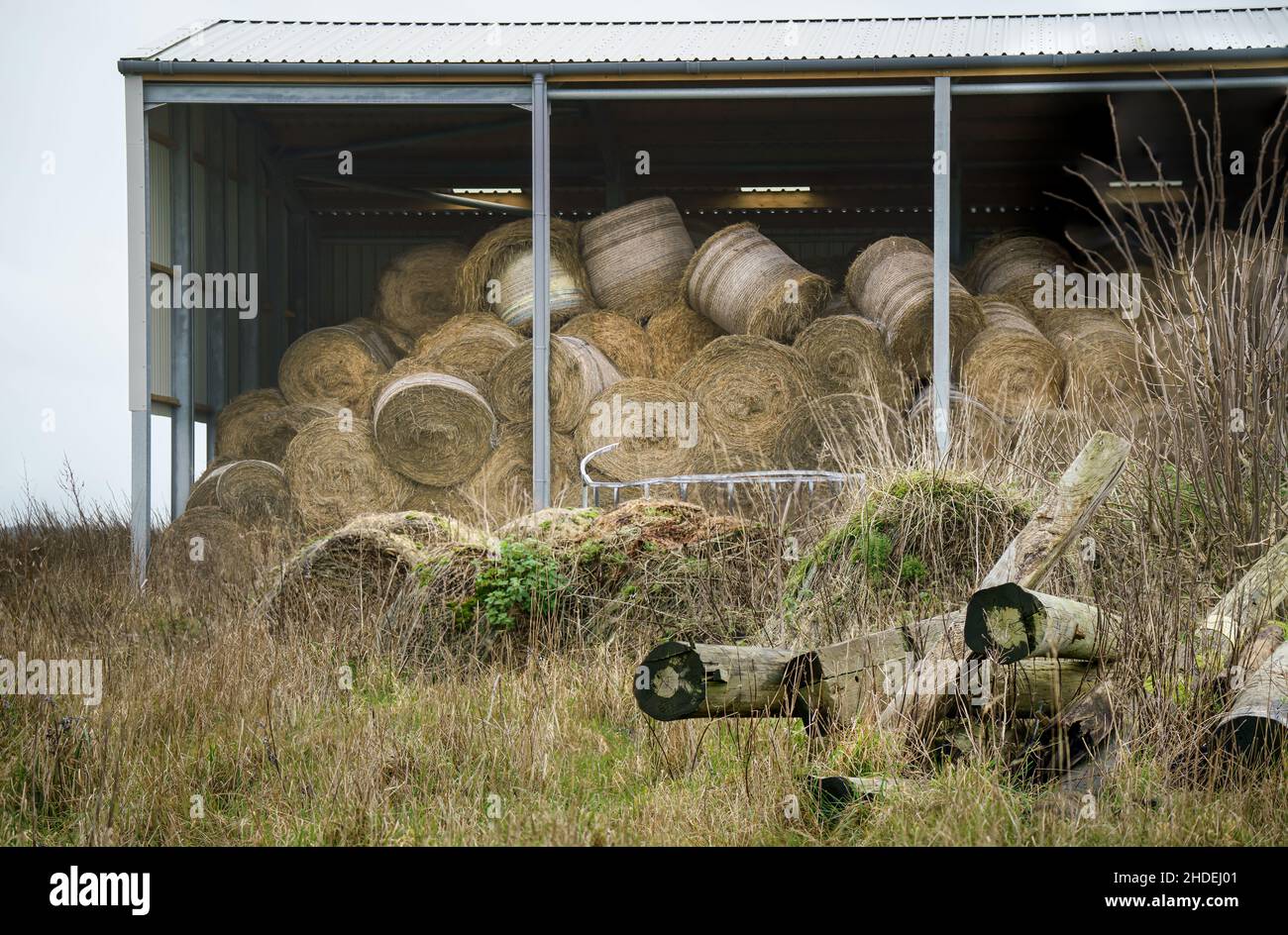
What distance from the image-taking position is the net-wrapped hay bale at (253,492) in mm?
12141

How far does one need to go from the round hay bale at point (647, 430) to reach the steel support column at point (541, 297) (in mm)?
1109

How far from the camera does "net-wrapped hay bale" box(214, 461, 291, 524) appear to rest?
12141 mm

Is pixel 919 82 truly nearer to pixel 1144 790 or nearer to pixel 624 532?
pixel 624 532

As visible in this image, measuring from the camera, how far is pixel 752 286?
1260 centimetres

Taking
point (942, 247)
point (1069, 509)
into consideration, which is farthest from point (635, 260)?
point (1069, 509)

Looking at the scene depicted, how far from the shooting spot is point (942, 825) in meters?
4.10

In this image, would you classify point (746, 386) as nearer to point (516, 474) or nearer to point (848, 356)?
point (848, 356)

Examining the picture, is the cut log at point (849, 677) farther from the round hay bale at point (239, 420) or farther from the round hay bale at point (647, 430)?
the round hay bale at point (239, 420)

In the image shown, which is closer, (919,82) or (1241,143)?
(919,82)

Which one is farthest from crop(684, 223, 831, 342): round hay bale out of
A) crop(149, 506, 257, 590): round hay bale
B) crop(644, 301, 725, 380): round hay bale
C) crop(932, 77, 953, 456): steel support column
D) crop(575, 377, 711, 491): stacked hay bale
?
crop(149, 506, 257, 590): round hay bale

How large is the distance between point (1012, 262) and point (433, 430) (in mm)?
6408
